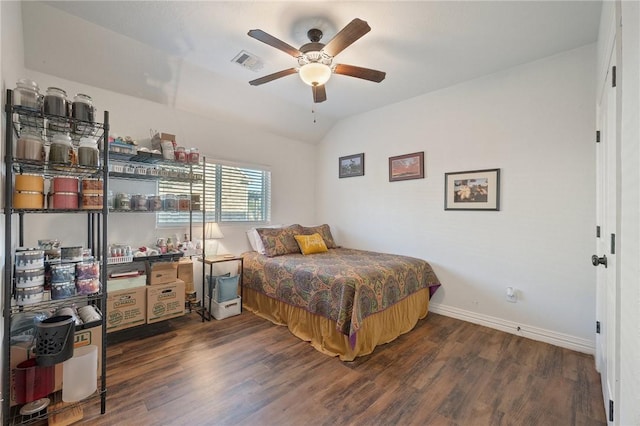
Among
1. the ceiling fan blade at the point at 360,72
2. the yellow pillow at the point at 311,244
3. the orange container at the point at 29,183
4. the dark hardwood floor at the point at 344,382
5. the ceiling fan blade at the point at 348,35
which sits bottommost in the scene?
the dark hardwood floor at the point at 344,382

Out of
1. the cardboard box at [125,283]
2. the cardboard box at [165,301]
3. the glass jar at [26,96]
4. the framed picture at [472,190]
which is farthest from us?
the framed picture at [472,190]

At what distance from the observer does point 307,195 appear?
16.0 feet

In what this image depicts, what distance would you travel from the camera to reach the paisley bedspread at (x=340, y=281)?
2.38 meters

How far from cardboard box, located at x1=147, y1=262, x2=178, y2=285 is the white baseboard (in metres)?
3.06

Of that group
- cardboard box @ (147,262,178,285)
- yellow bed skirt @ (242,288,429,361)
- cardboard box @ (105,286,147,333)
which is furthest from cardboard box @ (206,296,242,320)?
cardboard box @ (105,286,147,333)

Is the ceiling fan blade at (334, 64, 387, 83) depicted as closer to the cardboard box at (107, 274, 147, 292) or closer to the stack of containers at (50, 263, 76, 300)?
the stack of containers at (50, 263, 76, 300)

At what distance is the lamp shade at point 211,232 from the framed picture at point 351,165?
2134 millimetres

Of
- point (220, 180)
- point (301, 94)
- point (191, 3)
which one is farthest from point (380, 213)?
point (191, 3)

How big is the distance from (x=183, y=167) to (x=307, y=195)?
2.20 meters

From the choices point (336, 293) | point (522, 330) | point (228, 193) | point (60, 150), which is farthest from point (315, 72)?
point (522, 330)

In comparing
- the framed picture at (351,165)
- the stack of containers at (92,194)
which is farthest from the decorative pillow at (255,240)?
the stack of containers at (92,194)

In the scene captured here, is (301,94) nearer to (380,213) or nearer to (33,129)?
(380,213)

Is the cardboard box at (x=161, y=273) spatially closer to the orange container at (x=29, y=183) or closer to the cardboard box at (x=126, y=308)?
the cardboard box at (x=126, y=308)

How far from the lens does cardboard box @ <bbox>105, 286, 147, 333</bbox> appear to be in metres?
2.47
